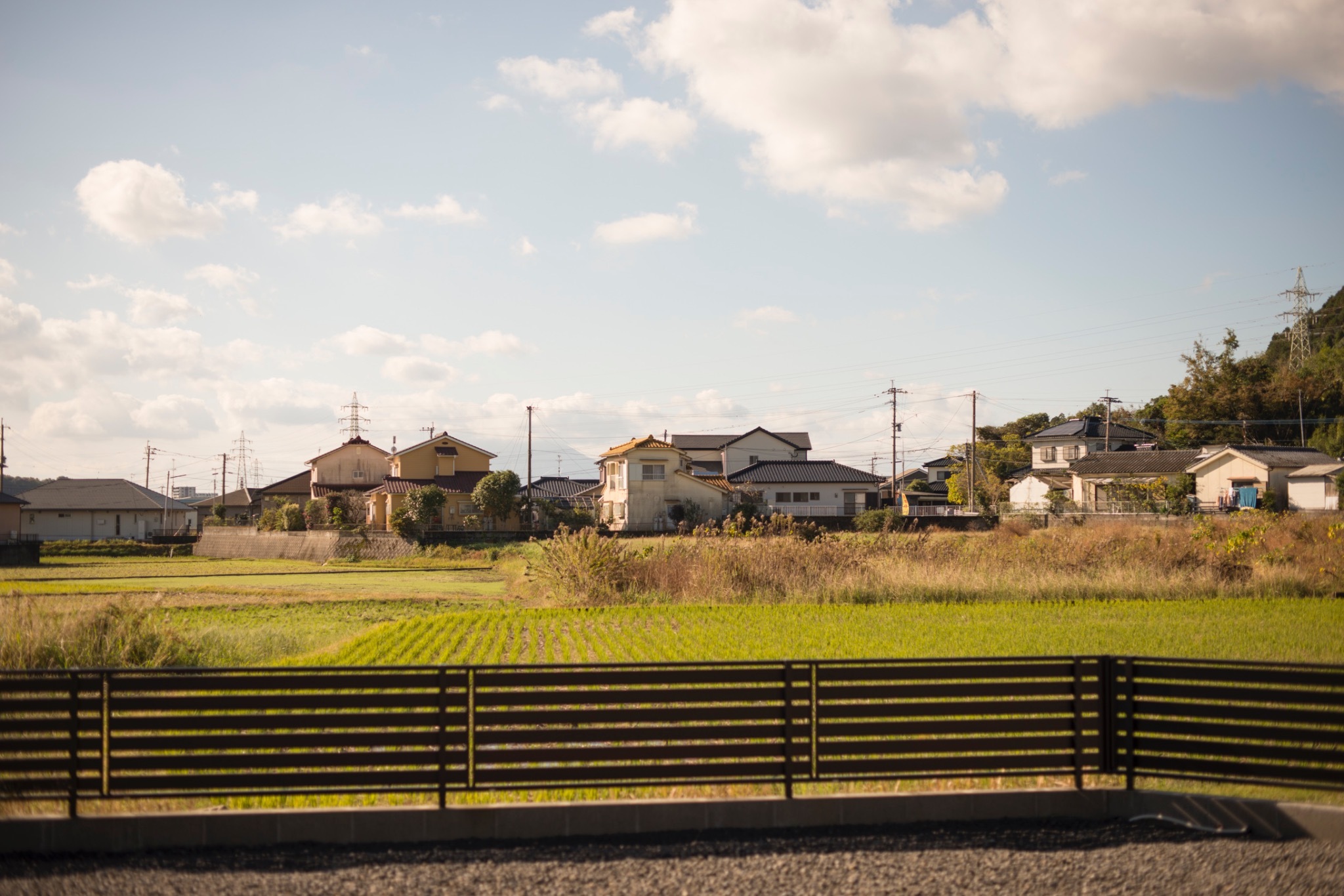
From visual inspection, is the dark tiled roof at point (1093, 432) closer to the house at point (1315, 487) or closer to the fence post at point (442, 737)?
the house at point (1315, 487)

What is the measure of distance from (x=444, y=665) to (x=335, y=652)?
861 centimetres

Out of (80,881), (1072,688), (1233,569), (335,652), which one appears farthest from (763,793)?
(1233,569)

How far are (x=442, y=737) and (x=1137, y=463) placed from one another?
181 feet

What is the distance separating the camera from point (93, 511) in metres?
59.5

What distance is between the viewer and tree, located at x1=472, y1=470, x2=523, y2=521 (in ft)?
149

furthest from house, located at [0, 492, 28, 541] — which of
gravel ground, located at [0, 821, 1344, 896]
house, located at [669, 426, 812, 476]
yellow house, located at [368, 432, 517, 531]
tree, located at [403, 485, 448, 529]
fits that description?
gravel ground, located at [0, 821, 1344, 896]

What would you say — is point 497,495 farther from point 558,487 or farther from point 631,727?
point 631,727

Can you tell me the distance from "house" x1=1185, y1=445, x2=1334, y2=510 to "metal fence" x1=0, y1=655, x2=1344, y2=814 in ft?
139

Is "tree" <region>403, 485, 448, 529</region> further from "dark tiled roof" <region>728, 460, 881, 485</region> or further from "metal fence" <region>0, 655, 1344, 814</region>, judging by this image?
"metal fence" <region>0, 655, 1344, 814</region>

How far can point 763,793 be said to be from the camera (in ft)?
19.3

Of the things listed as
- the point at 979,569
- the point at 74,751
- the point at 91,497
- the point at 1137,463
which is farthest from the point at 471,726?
the point at 91,497

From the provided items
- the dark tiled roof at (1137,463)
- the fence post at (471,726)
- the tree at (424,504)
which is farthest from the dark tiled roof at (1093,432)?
the fence post at (471,726)

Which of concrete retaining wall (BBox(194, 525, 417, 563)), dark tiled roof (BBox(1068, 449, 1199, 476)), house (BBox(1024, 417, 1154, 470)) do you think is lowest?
concrete retaining wall (BBox(194, 525, 417, 563))

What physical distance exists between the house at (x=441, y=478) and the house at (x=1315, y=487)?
40.6 m
